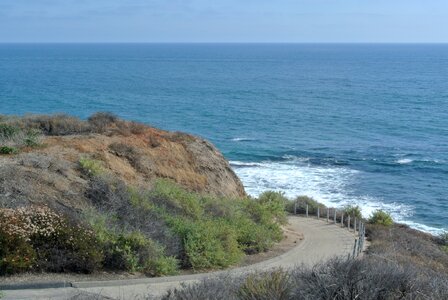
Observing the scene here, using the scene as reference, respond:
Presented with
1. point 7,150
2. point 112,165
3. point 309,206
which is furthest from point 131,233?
point 309,206

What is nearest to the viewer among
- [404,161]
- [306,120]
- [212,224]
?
[212,224]

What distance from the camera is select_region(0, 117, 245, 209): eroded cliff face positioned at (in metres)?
16.8

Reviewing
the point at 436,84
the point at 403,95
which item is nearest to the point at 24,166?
the point at 403,95

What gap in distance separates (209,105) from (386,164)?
35.2 m

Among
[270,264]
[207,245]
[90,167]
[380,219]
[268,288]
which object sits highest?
[268,288]

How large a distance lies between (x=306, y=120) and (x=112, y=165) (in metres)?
47.9

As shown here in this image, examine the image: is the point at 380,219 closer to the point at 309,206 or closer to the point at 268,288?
the point at 309,206

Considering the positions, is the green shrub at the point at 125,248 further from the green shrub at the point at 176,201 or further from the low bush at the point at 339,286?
the low bush at the point at 339,286

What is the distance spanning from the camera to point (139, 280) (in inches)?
531

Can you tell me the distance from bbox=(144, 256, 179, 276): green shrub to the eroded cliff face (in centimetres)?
317

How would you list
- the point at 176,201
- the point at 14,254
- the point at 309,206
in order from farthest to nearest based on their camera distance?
the point at 309,206, the point at 176,201, the point at 14,254

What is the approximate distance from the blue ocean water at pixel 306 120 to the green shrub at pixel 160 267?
2257 centimetres

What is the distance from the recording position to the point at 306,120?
2672 inches

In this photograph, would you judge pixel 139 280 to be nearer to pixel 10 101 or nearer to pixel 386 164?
pixel 386 164
